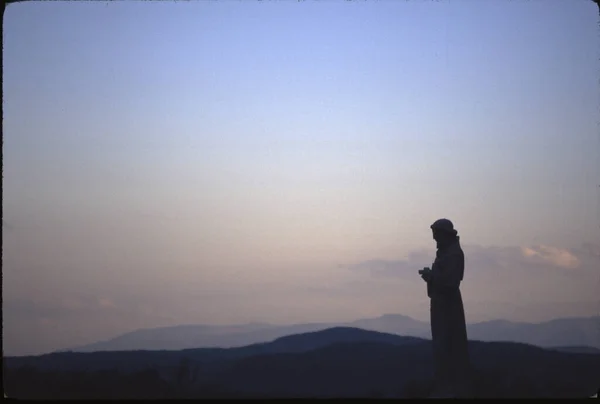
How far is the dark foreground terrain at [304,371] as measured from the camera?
18312 mm

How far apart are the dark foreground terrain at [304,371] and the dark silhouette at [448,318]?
22.2 inches

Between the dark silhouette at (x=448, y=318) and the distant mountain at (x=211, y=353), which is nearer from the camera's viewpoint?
the dark silhouette at (x=448, y=318)

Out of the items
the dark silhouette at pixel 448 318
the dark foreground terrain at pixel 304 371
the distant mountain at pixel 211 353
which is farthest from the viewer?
the distant mountain at pixel 211 353

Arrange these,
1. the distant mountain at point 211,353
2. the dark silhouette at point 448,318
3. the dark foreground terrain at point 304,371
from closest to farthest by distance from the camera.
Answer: the dark silhouette at point 448,318
the dark foreground terrain at point 304,371
the distant mountain at point 211,353

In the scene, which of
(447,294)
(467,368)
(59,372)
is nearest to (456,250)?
(447,294)

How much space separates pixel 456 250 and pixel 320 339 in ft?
21.4

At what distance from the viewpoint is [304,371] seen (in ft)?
68.0

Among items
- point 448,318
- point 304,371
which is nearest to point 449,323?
point 448,318

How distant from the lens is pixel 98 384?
18859mm

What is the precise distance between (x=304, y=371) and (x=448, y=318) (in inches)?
188

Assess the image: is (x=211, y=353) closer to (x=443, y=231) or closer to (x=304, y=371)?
(x=304, y=371)

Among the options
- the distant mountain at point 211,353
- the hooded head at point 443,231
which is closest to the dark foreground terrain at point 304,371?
the distant mountain at point 211,353

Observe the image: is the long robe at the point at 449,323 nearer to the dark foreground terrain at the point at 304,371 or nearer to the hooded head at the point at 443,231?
the hooded head at the point at 443,231

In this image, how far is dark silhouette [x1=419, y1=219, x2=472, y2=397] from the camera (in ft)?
56.0
